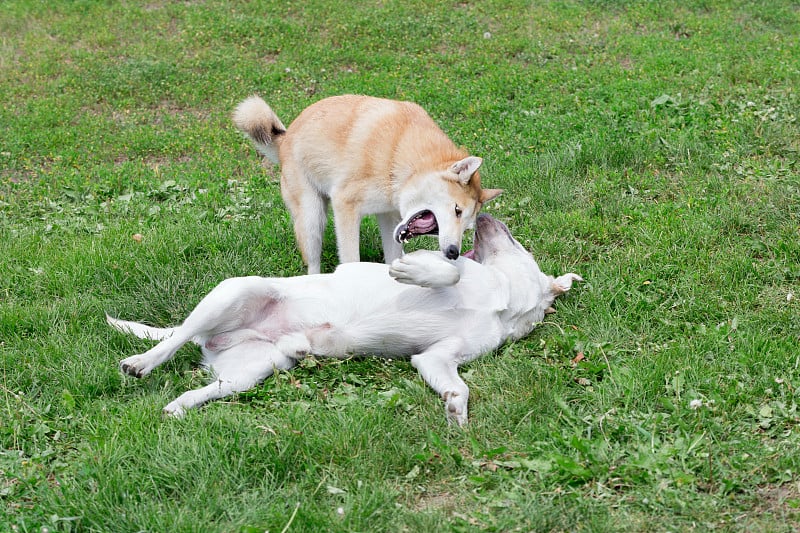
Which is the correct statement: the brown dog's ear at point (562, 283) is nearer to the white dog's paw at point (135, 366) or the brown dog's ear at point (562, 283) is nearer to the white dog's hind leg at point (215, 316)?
the white dog's hind leg at point (215, 316)

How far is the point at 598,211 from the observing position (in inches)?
267

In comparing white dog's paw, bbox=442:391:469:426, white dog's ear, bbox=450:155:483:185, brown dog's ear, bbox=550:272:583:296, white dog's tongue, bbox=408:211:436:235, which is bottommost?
white dog's paw, bbox=442:391:469:426

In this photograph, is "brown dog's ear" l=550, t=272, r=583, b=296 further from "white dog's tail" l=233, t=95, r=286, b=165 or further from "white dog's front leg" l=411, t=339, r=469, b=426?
"white dog's tail" l=233, t=95, r=286, b=165

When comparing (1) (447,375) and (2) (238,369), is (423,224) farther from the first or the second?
(2) (238,369)

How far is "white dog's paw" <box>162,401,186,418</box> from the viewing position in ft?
13.8

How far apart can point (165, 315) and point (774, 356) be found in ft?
12.8

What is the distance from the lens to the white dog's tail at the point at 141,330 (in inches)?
201

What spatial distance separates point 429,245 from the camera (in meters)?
6.51

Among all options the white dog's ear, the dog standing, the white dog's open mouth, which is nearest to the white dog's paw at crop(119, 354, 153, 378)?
the dog standing

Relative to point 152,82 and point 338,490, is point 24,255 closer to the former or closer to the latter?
point 338,490

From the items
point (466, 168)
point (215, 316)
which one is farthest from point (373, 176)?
point (215, 316)

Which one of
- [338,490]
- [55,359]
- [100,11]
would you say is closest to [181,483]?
[338,490]

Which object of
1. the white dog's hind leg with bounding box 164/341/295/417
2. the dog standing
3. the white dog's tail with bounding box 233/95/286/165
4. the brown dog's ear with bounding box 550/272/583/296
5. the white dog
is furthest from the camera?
the white dog's tail with bounding box 233/95/286/165

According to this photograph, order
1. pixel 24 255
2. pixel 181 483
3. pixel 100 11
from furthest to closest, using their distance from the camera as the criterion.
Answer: pixel 100 11 → pixel 24 255 → pixel 181 483
